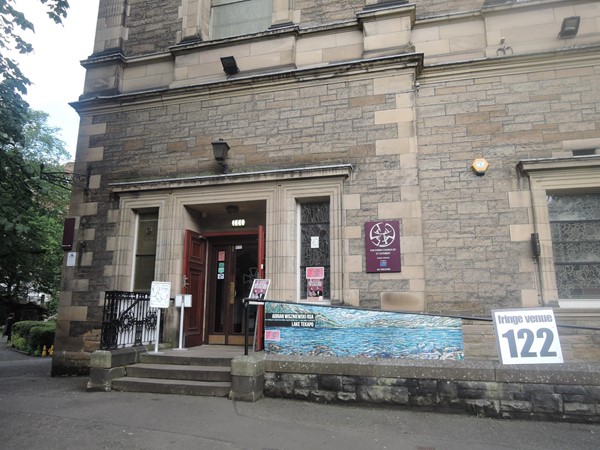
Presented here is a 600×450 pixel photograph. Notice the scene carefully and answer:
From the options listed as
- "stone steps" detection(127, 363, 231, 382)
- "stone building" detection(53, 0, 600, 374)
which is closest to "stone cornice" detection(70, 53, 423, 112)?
"stone building" detection(53, 0, 600, 374)

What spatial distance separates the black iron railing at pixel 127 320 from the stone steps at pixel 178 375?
1.47 feet

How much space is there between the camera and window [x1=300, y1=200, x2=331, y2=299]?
798 centimetres

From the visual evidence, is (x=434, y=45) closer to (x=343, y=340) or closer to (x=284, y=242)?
(x=284, y=242)

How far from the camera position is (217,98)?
910 cm

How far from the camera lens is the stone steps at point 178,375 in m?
6.32

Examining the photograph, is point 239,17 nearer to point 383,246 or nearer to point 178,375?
point 383,246

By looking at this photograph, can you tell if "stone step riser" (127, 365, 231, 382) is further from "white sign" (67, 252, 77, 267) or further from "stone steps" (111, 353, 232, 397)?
"white sign" (67, 252, 77, 267)

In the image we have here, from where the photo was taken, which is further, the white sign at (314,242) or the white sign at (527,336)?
the white sign at (314,242)

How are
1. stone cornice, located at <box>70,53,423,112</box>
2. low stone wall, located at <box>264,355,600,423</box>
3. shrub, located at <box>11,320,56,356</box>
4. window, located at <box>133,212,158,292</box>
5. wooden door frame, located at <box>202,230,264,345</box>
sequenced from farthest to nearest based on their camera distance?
shrub, located at <box>11,320,56,356</box>, wooden door frame, located at <box>202,230,264,345</box>, window, located at <box>133,212,158,292</box>, stone cornice, located at <box>70,53,423,112</box>, low stone wall, located at <box>264,355,600,423</box>

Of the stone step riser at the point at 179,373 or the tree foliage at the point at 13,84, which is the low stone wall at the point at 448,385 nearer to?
the stone step riser at the point at 179,373

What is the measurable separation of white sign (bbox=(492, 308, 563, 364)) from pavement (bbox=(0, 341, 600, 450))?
724 millimetres

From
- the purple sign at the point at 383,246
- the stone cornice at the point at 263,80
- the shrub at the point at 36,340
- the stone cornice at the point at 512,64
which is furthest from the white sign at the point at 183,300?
the shrub at the point at 36,340

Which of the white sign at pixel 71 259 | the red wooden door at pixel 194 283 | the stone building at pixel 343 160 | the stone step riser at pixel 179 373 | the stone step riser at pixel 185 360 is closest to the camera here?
the stone step riser at pixel 179 373

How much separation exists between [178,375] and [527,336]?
15.9 ft
